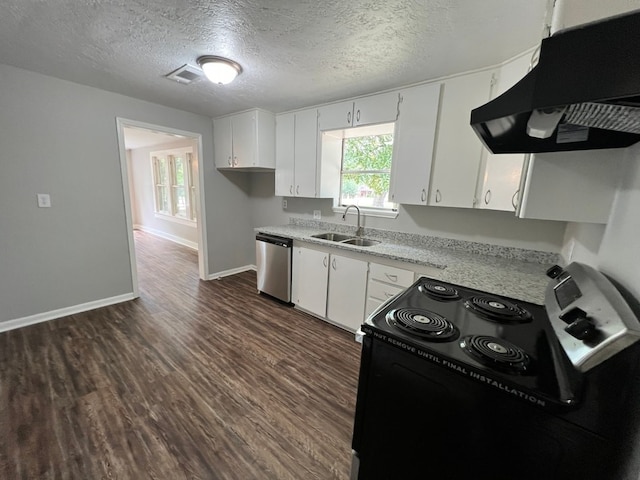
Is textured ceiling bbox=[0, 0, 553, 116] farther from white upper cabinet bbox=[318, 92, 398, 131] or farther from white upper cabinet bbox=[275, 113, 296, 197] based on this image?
white upper cabinet bbox=[275, 113, 296, 197]

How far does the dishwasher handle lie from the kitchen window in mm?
3119

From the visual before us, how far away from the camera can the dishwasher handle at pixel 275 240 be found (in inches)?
122

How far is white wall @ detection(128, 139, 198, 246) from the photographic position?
618cm

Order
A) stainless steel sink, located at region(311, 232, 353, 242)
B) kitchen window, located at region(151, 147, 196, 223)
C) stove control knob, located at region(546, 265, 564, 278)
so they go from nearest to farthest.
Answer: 1. stove control knob, located at region(546, 265, 564, 278)
2. stainless steel sink, located at region(311, 232, 353, 242)
3. kitchen window, located at region(151, 147, 196, 223)

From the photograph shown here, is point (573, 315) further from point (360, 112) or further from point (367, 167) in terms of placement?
point (367, 167)

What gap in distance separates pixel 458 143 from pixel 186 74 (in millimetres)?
2451

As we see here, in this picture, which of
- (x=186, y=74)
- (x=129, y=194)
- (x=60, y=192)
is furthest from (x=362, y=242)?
(x=60, y=192)

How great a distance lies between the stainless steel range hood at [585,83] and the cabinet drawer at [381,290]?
1.65 m

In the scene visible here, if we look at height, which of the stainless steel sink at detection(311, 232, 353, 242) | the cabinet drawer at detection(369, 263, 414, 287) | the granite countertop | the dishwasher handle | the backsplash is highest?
the backsplash

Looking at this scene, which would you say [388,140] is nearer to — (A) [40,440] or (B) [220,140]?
(B) [220,140]

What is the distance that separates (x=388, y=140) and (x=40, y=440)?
3631 mm

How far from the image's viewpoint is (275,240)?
10.5 feet

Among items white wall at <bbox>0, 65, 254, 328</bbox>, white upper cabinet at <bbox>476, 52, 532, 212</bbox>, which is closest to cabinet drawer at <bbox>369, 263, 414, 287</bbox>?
white upper cabinet at <bbox>476, 52, 532, 212</bbox>

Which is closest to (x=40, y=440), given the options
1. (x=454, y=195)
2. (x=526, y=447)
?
(x=526, y=447)
